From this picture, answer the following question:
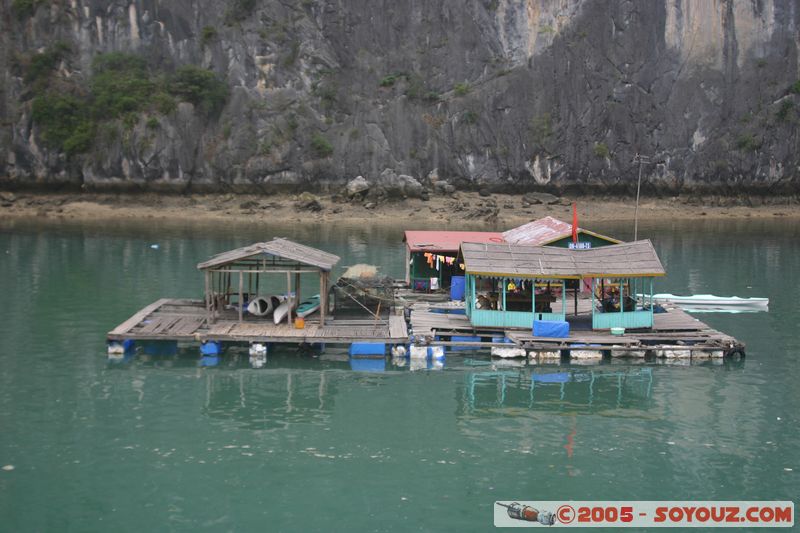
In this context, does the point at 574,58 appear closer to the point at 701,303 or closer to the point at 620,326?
the point at 701,303

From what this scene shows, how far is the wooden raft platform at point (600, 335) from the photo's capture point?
23.9 meters

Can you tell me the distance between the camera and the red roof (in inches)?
1188

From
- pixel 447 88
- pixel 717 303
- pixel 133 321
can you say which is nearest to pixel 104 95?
pixel 447 88

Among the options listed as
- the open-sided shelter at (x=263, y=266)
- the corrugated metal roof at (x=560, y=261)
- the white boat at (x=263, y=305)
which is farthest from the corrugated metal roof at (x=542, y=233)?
the white boat at (x=263, y=305)

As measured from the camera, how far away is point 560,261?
982 inches

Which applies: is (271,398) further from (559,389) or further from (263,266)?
(559,389)

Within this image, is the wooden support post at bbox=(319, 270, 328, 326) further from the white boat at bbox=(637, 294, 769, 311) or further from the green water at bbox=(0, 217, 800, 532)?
the white boat at bbox=(637, 294, 769, 311)

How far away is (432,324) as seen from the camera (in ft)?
83.6

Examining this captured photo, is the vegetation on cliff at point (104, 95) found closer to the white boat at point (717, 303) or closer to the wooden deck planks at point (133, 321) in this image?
the wooden deck planks at point (133, 321)

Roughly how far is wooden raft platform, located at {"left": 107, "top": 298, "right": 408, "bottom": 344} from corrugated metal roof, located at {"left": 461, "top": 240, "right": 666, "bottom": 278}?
2.93 m

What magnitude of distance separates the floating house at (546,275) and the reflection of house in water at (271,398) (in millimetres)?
5164

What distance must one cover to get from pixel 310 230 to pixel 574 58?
3139cm

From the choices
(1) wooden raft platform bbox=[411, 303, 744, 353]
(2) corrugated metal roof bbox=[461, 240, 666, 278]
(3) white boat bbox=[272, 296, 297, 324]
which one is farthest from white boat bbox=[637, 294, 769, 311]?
(3) white boat bbox=[272, 296, 297, 324]

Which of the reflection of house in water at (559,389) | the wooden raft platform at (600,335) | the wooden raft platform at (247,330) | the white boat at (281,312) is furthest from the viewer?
the white boat at (281,312)
